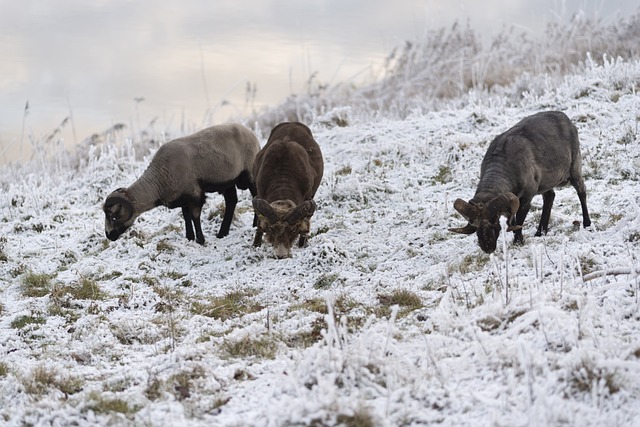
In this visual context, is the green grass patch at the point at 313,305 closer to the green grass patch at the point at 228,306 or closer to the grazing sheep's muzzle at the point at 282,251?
the green grass patch at the point at 228,306

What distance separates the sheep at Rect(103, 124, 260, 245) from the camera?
10.1 metres

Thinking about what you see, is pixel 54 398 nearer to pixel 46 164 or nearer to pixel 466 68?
pixel 46 164

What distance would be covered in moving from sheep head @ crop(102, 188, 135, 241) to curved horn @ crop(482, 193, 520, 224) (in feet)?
17.0

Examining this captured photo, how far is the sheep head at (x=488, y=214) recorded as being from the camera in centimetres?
770

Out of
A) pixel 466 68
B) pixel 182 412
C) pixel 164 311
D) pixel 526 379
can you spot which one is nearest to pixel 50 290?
pixel 164 311

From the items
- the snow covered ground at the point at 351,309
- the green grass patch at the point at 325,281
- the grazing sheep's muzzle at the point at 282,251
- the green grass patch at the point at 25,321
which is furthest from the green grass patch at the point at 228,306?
the green grass patch at the point at 25,321

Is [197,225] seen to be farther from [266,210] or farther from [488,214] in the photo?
[488,214]

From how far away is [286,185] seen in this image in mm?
9719

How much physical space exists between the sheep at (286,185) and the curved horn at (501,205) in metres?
2.36

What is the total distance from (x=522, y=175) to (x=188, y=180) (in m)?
4.94

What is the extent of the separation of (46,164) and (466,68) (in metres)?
15.4

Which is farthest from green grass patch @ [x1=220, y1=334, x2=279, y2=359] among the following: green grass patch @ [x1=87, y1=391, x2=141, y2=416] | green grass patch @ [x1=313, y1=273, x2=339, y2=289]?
green grass patch @ [x1=313, y1=273, x2=339, y2=289]

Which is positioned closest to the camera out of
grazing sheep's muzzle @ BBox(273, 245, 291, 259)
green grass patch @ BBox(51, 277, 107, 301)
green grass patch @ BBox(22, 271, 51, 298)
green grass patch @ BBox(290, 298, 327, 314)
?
green grass patch @ BBox(290, 298, 327, 314)

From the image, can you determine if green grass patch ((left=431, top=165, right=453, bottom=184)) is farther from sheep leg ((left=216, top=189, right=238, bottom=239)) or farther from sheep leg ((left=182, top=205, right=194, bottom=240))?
sheep leg ((left=182, top=205, right=194, bottom=240))
